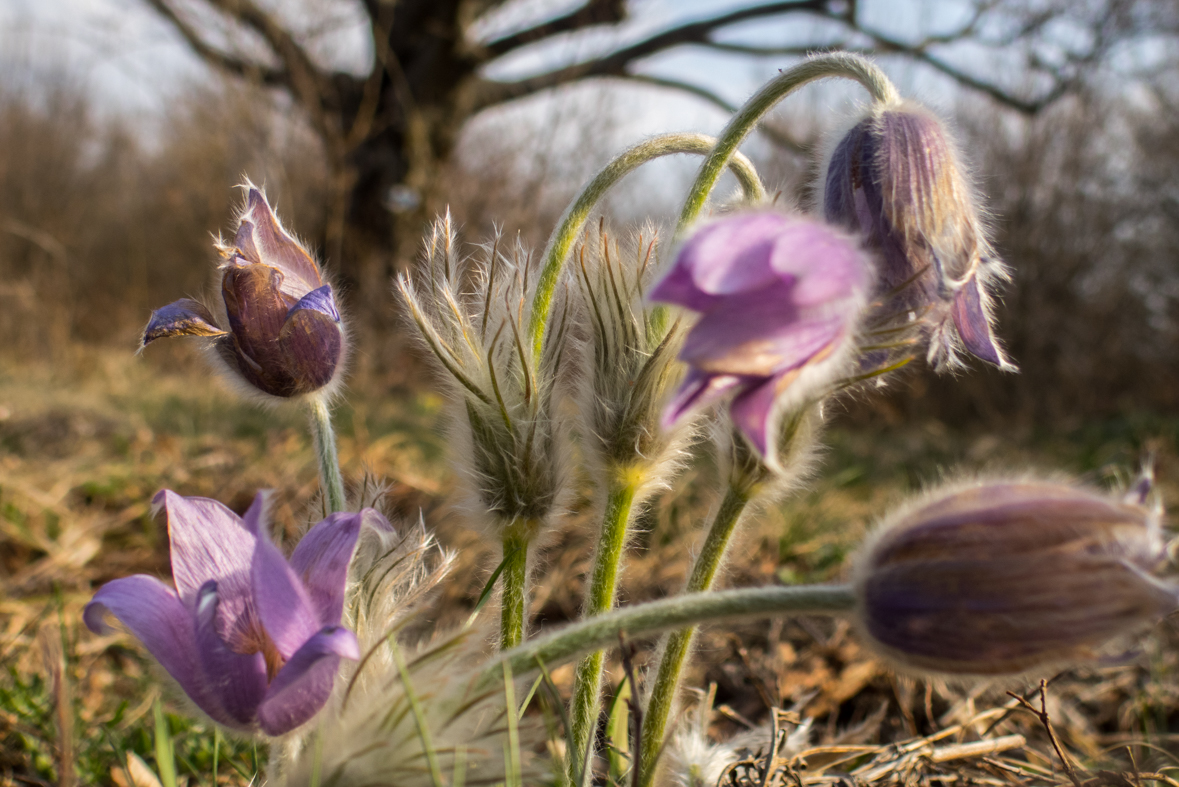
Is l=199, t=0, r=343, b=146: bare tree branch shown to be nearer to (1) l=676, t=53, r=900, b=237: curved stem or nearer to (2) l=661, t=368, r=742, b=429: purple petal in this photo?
(1) l=676, t=53, r=900, b=237: curved stem

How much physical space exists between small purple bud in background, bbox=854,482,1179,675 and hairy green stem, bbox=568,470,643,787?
310 mm

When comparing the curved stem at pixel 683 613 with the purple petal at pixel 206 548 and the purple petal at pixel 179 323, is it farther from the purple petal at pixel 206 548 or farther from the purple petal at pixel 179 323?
the purple petal at pixel 179 323

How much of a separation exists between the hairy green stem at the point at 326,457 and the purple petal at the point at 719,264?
453 millimetres

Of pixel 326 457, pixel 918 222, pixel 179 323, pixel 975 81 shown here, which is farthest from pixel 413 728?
pixel 975 81

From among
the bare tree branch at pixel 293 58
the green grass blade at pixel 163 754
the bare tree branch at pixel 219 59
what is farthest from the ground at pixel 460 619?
the bare tree branch at pixel 219 59

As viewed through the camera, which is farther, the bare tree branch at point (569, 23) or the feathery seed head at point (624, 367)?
the bare tree branch at point (569, 23)

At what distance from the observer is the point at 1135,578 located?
23.0 inches

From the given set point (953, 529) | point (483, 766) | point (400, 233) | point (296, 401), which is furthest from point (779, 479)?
point (400, 233)

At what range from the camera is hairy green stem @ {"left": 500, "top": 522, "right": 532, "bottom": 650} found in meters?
0.90

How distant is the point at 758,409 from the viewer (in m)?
0.61

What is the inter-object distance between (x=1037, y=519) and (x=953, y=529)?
58 millimetres

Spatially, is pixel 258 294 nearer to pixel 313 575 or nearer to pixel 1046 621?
pixel 313 575

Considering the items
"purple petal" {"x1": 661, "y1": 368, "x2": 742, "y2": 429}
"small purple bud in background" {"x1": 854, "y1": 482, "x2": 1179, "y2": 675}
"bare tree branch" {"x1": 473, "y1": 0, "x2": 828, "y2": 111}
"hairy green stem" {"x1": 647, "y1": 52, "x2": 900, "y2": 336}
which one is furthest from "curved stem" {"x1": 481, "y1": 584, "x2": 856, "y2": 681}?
"bare tree branch" {"x1": 473, "y1": 0, "x2": 828, "y2": 111}

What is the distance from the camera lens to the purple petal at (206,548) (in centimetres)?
71
